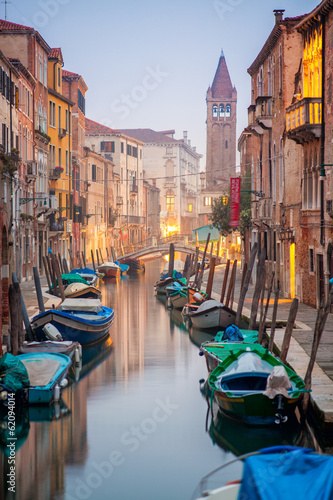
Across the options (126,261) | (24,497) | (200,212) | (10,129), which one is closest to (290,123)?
(10,129)

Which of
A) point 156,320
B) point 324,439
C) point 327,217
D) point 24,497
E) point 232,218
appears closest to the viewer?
point 24,497

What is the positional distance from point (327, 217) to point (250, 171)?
14.4m

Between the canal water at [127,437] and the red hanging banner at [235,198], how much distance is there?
1456 cm

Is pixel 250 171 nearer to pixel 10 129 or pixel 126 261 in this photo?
pixel 10 129

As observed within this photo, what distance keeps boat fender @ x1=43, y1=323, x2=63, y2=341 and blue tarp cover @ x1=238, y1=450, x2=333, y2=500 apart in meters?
11.3

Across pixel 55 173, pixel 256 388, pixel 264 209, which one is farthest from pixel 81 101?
pixel 256 388

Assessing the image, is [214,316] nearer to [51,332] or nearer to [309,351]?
[51,332]

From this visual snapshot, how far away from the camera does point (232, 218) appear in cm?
3166

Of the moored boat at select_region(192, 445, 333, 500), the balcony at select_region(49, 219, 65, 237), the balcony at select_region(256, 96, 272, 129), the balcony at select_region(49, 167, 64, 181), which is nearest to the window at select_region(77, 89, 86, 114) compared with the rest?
the balcony at select_region(49, 167, 64, 181)

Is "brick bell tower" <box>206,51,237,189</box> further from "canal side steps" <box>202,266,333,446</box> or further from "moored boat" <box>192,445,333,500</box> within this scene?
"moored boat" <box>192,445,333,500</box>

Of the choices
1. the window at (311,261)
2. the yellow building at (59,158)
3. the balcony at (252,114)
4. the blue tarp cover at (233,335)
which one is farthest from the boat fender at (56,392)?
the yellow building at (59,158)

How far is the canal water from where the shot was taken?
886cm

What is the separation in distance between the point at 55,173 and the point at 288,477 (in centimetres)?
3328

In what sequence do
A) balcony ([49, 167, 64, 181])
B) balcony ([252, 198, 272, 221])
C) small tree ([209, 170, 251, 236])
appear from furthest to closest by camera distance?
balcony ([49, 167, 64, 181]) → small tree ([209, 170, 251, 236]) → balcony ([252, 198, 272, 221])
